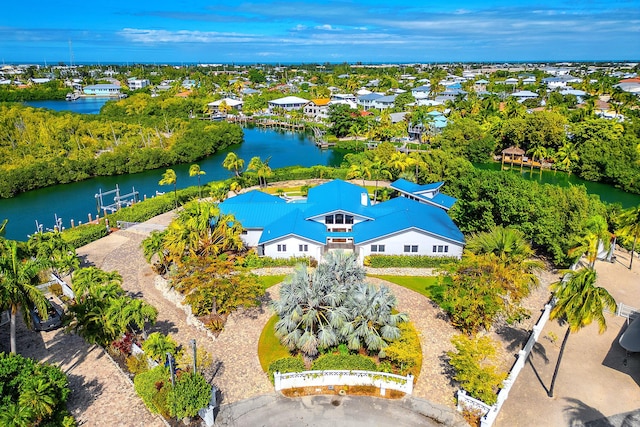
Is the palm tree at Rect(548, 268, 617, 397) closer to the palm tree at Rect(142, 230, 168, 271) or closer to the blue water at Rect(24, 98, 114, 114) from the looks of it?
the palm tree at Rect(142, 230, 168, 271)

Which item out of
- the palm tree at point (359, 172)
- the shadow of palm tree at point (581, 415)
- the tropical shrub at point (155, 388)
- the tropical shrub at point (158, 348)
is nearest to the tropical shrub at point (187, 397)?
the tropical shrub at point (155, 388)

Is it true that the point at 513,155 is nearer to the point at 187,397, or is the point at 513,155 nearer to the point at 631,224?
the point at 631,224

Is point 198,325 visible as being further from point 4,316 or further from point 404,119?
point 404,119

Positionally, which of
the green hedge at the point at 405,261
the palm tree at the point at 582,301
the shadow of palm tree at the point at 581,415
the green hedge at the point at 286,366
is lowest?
the shadow of palm tree at the point at 581,415

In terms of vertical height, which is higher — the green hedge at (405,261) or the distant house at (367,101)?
the distant house at (367,101)

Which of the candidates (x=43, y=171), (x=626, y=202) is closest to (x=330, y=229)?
(x=626, y=202)

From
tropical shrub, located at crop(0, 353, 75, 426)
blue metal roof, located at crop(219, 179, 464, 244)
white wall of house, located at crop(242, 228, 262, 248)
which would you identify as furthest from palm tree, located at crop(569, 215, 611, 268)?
tropical shrub, located at crop(0, 353, 75, 426)

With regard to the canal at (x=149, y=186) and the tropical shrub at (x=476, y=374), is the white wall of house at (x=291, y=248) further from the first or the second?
the canal at (x=149, y=186)
